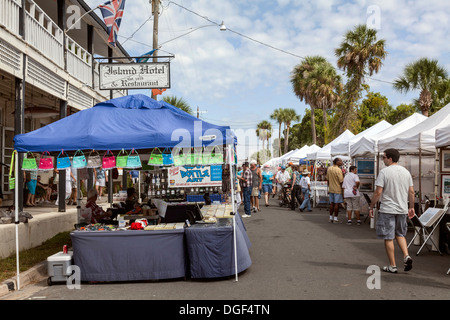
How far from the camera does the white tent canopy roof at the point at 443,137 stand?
9.16m

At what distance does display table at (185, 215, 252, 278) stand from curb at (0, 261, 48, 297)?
267 cm

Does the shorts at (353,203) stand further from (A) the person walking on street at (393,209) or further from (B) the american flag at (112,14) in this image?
(B) the american flag at (112,14)

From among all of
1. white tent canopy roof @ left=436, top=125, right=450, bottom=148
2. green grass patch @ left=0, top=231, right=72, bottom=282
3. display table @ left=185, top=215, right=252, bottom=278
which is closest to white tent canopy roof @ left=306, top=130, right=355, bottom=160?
white tent canopy roof @ left=436, top=125, right=450, bottom=148

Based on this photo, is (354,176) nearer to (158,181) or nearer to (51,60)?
(158,181)

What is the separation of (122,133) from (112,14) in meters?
7.64

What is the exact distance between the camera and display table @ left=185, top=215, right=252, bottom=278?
22.2 ft

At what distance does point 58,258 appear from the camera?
6863mm

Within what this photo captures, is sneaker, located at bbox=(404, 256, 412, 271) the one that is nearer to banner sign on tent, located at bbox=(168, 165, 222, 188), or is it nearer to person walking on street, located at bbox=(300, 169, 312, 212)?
banner sign on tent, located at bbox=(168, 165, 222, 188)

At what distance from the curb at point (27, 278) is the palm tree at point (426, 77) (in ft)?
80.6

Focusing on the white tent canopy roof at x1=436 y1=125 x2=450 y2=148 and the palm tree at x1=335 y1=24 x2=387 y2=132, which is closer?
the white tent canopy roof at x1=436 y1=125 x2=450 y2=148

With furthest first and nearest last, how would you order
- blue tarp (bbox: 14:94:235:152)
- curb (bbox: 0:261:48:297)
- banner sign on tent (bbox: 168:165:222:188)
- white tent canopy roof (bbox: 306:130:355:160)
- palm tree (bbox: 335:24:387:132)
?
1. palm tree (bbox: 335:24:387:132)
2. white tent canopy roof (bbox: 306:130:355:160)
3. banner sign on tent (bbox: 168:165:222:188)
4. blue tarp (bbox: 14:94:235:152)
5. curb (bbox: 0:261:48:297)

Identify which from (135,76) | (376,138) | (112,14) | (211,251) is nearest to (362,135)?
(376,138)

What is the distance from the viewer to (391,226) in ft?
22.9
